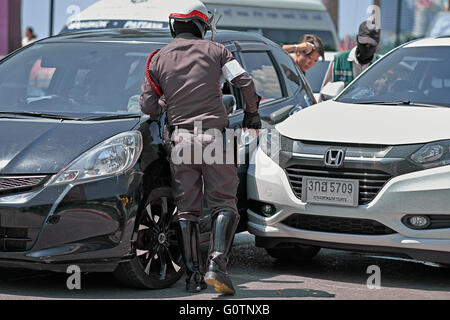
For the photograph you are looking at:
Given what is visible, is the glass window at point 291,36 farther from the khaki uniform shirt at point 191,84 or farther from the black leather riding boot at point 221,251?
the black leather riding boot at point 221,251

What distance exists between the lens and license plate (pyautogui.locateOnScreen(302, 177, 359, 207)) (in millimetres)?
6613

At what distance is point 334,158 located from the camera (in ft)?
22.1

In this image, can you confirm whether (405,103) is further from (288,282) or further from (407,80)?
(288,282)

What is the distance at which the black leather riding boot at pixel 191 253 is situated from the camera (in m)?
6.22

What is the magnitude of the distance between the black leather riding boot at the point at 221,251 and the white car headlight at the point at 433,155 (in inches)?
49.1

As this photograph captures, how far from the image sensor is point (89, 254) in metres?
5.97

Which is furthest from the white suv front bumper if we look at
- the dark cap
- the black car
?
the dark cap

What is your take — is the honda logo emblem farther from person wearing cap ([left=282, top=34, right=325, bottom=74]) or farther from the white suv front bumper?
person wearing cap ([left=282, top=34, right=325, bottom=74])

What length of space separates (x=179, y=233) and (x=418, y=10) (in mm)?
27210

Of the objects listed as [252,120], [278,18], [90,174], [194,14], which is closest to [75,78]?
[194,14]
